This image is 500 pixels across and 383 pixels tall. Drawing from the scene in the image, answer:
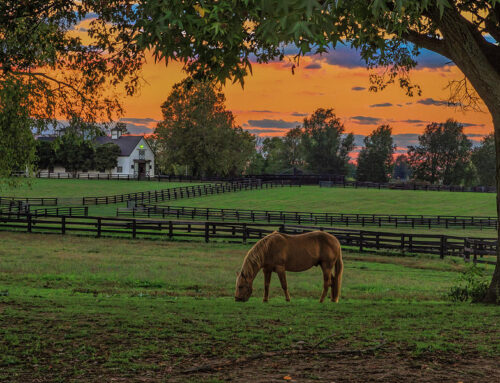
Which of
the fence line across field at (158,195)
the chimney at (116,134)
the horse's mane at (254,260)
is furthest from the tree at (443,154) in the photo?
the horse's mane at (254,260)

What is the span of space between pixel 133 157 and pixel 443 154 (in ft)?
216

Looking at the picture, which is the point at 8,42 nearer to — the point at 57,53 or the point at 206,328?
the point at 57,53

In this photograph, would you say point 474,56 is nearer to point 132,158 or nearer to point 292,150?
point 132,158

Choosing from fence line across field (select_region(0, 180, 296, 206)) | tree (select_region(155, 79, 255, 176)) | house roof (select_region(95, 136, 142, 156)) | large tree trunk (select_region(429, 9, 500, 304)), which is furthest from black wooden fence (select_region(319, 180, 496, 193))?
large tree trunk (select_region(429, 9, 500, 304))

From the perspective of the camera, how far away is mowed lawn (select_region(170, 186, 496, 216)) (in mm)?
58872

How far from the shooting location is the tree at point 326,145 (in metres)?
120

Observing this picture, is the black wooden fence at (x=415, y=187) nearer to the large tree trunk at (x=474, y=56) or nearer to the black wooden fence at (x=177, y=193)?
the black wooden fence at (x=177, y=193)

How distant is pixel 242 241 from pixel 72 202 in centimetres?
3980

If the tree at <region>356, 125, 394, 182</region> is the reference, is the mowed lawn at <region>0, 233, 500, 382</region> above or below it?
below

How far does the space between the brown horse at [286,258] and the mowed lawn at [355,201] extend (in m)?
46.6

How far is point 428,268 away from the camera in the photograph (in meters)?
19.5

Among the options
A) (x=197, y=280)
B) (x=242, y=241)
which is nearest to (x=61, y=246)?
(x=242, y=241)

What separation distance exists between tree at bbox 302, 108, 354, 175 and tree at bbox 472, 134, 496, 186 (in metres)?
28.2

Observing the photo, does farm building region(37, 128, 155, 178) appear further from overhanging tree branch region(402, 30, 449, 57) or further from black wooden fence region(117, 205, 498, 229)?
overhanging tree branch region(402, 30, 449, 57)
